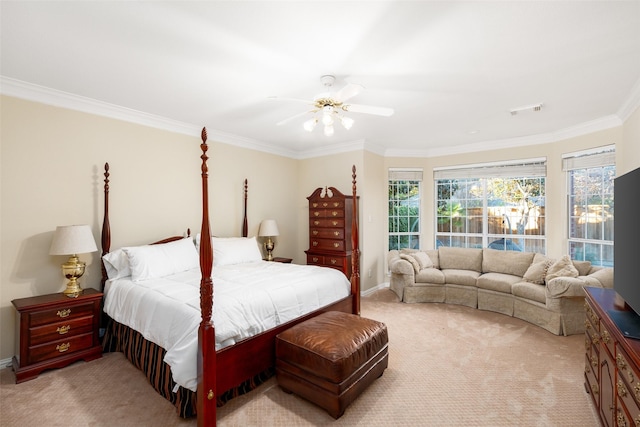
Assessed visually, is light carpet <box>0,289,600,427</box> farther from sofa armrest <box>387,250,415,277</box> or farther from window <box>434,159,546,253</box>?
window <box>434,159,546,253</box>

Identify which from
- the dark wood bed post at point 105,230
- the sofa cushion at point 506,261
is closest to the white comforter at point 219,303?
the dark wood bed post at point 105,230

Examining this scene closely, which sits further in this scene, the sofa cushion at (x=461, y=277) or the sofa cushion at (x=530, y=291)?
the sofa cushion at (x=461, y=277)

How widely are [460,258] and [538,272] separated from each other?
1.13m

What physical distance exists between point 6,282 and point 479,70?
14.8 feet

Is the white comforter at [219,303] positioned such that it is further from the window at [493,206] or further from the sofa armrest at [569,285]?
the window at [493,206]

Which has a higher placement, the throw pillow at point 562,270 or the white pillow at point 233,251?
the white pillow at point 233,251

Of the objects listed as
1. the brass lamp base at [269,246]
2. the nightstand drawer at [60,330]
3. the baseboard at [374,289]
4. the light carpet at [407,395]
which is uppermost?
the brass lamp base at [269,246]

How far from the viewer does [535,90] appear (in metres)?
2.90

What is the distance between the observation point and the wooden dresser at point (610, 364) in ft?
4.46

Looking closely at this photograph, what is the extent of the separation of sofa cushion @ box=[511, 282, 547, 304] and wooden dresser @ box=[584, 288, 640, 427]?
136cm

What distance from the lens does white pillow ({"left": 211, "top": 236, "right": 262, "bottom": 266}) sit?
3.83 m

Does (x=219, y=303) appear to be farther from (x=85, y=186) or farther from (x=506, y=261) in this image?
(x=506, y=261)

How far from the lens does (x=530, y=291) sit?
374cm

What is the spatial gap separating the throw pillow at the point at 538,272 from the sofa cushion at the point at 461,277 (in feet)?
2.08
